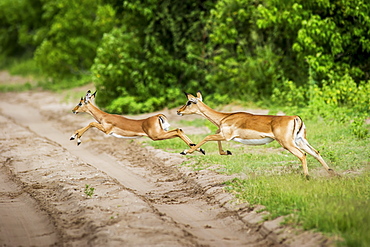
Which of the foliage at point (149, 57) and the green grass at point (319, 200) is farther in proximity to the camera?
the foliage at point (149, 57)

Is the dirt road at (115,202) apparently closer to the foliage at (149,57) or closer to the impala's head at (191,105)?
the impala's head at (191,105)

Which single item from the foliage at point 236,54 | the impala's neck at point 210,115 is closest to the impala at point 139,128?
the impala's neck at point 210,115

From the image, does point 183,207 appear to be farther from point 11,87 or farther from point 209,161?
point 11,87

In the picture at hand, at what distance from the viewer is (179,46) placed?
63.6 feet

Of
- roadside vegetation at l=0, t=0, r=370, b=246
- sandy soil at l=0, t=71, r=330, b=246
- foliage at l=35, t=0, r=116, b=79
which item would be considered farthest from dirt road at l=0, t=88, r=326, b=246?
Answer: foliage at l=35, t=0, r=116, b=79

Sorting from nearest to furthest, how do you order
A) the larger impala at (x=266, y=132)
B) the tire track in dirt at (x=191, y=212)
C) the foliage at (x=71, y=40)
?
the tire track in dirt at (x=191, y=212) → the larger impala at (x=266, y=132) → the foliage at (x=71, y=40)

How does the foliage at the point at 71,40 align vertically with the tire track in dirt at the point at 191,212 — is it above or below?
above

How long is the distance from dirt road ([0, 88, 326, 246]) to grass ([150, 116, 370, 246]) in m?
0.29

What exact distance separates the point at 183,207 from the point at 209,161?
231 centimetres

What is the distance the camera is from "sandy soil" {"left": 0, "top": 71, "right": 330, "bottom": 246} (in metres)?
6.64

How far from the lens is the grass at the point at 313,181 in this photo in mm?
6438

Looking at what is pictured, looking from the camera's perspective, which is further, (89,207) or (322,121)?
(322,121)

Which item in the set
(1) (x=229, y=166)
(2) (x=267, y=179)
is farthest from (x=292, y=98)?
(2) (x=267, y=179)

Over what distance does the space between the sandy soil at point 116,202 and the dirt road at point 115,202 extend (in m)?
0.01
